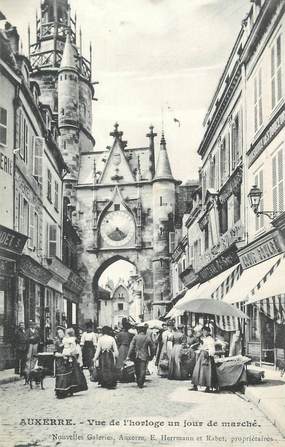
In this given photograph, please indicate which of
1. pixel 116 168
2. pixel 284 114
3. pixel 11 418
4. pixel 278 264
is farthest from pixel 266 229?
pixel 116 168

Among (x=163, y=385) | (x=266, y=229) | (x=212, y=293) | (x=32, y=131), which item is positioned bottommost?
(x=163, y=385)

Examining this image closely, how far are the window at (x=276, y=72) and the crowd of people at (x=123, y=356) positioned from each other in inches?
195

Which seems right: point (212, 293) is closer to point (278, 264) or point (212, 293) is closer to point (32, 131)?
point (278, 264)

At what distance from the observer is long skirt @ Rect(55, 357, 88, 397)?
11.1 meters

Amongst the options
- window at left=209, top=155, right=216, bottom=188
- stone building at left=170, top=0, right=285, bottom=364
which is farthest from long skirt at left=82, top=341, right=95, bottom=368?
window at left=209, top=155, right=216, bottom=188

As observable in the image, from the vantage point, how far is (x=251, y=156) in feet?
53.8

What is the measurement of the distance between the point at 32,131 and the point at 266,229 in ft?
29.2

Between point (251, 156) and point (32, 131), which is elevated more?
point (32, 131)

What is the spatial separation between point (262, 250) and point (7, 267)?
21.7 ft

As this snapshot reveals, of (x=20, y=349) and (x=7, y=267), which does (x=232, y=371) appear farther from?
(x=7, y=267)

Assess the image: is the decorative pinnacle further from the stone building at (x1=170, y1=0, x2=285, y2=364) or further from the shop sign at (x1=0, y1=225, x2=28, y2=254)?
the shop sign at (x1=0, y1=225, x2=28, y2=254)

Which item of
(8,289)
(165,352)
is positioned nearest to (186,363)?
(165,352)

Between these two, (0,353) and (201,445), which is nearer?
(201,445)

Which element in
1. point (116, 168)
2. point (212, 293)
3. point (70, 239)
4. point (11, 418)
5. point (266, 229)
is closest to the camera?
point (11, 418)
